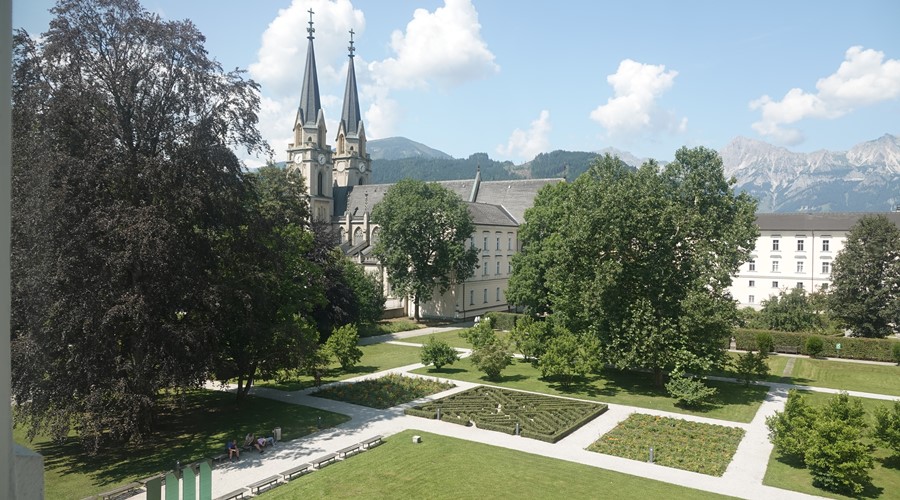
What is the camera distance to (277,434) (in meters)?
19.7

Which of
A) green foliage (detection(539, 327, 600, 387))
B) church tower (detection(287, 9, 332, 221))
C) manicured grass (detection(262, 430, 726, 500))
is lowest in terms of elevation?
manicured grass (detection(262, 430, 726, 500))

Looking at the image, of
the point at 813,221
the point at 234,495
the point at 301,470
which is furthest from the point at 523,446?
the point at 813,221

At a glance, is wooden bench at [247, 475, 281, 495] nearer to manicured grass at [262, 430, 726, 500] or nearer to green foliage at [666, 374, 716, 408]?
manicured grass at [262, 430, 726, 500]

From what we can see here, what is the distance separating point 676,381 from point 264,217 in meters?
18.0

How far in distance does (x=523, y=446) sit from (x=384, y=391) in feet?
28.0

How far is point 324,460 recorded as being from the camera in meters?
17.7

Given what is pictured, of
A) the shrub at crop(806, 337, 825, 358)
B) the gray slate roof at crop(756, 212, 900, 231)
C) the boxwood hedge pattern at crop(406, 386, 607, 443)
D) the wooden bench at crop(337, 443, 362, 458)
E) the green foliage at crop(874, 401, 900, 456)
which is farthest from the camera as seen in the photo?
the gray slate roof at crop(756, 212, 900, 231)

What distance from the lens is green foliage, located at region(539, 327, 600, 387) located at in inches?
1054

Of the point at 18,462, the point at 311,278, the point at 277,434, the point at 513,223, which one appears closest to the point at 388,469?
the point at 277,434

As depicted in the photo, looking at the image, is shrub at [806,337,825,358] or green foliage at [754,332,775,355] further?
green foliage at [754,332,775,355]

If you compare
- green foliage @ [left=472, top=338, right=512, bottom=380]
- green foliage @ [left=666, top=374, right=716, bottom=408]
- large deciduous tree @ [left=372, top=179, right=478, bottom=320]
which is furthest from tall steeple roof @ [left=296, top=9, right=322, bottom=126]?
green foliage @ [left=666, top=374, right=716, bottom=408]

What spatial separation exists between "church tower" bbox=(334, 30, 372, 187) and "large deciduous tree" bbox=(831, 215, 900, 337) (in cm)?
5380

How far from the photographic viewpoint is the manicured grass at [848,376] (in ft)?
94.2

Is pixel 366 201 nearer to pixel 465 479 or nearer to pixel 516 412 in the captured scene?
pixel 516 412
